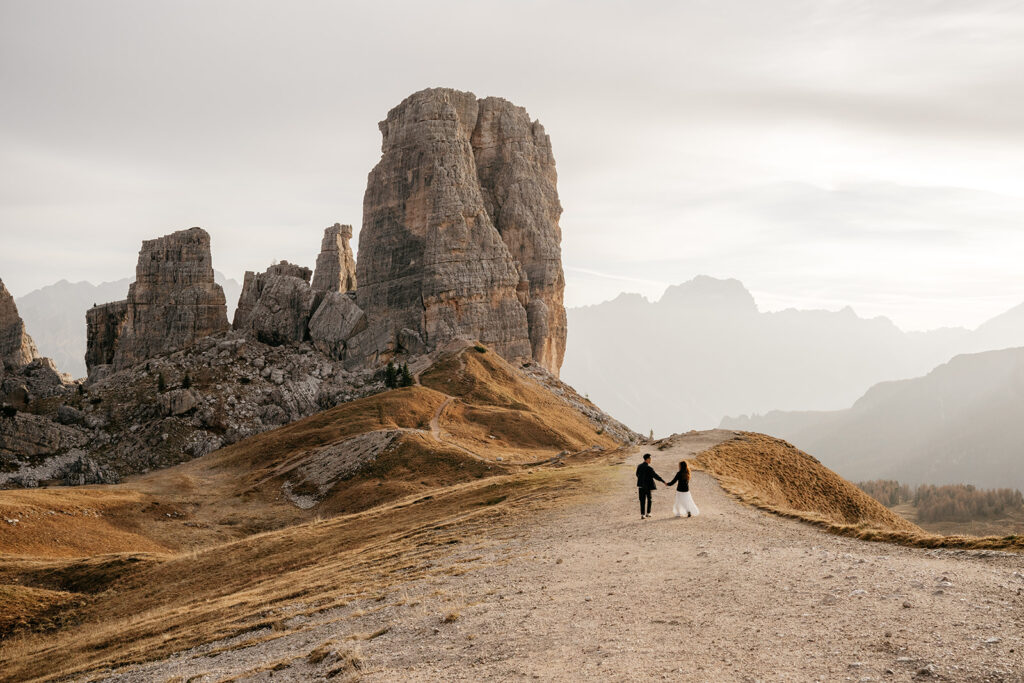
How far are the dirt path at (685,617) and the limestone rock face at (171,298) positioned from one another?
333 feet

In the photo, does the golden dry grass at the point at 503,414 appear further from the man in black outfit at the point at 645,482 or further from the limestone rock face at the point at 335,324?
the man in black outfit at the point at 645,482

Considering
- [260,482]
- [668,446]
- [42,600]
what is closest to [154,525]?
[260,482]

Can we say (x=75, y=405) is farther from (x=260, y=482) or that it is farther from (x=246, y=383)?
(x=260, y=482)

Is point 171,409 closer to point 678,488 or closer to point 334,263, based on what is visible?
point 334,263

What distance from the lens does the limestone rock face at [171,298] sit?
11462 cm

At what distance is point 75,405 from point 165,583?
68366 millimetres

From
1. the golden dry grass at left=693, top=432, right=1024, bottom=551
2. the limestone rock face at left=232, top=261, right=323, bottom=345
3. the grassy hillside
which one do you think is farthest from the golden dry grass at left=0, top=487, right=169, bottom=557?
the limestone rock face at left=232, top=261, right=323, bottom=345

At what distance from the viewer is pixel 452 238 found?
11438 cm

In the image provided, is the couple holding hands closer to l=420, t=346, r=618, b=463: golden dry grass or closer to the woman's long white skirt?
the woman's long white skirt

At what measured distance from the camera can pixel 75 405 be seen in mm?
92562

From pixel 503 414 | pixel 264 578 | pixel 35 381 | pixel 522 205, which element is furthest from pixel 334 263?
pixel 264 578

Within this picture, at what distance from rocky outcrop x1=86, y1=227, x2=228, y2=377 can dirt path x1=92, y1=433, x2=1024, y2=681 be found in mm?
101448

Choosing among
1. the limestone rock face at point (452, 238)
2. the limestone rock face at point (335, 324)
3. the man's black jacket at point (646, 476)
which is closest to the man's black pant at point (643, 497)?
the man's black jacket at point (646, 476)

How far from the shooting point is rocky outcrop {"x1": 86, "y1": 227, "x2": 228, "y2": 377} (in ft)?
376
